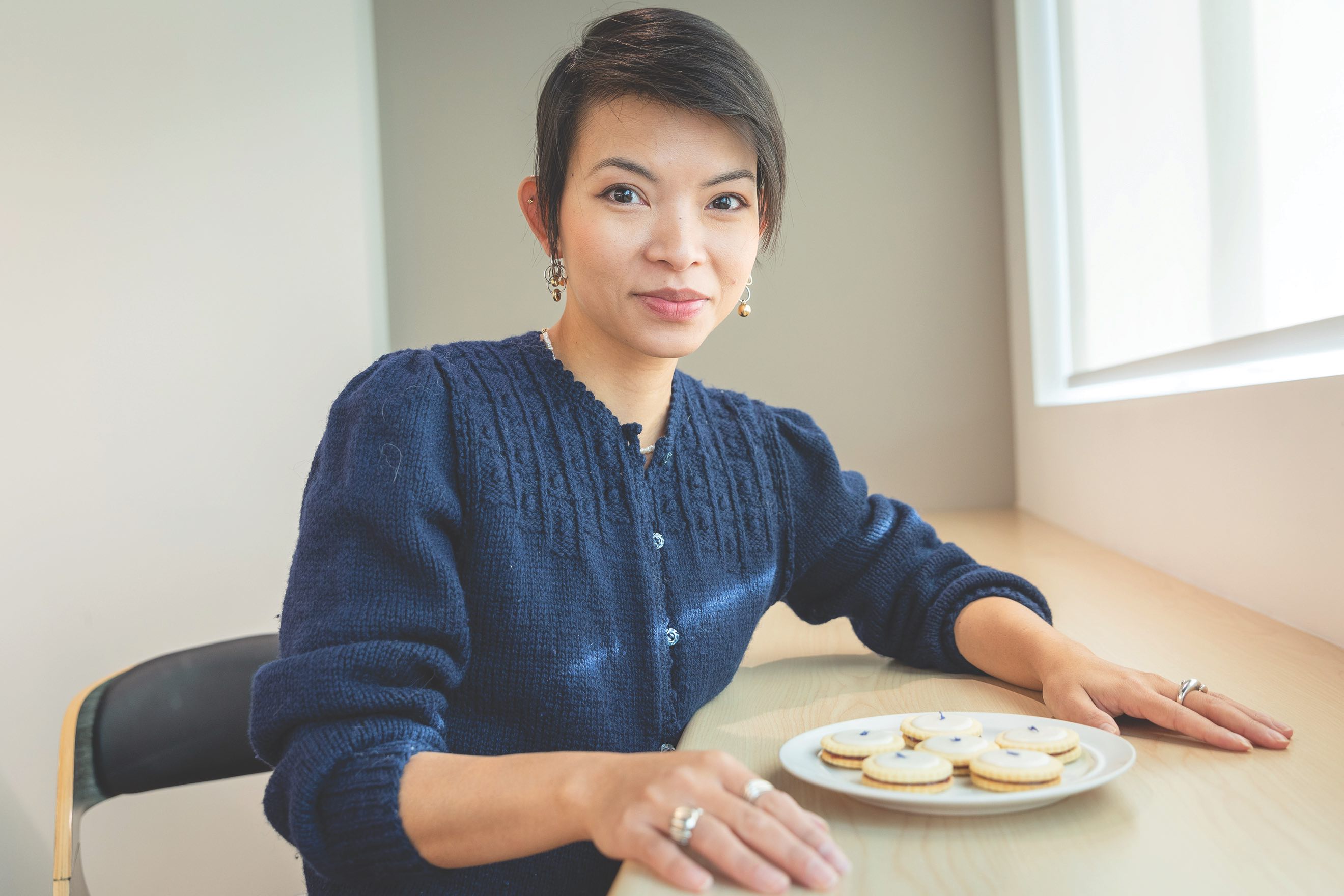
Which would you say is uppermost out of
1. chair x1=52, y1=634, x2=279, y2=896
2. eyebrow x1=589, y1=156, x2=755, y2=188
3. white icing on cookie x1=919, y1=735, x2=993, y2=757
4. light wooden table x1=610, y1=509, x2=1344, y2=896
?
eyebrow x1=589, y1=156, x2=755, y2=188

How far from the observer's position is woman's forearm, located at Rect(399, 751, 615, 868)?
0.61m

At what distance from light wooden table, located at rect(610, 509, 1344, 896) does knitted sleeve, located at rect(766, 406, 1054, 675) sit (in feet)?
0.17

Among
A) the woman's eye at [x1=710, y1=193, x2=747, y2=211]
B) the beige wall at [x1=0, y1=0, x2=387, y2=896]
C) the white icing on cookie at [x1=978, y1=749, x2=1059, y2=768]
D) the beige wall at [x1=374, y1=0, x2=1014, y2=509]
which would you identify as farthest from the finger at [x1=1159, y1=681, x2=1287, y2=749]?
the beige wall at [x1=374, y1=0, x2=1014, y2=509]

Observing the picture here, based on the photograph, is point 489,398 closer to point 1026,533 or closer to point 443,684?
point 443,684

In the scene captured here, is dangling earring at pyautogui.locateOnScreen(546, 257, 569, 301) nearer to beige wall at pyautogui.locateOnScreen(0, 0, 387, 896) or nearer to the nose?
the nose

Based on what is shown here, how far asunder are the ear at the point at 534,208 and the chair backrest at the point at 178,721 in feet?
2.37

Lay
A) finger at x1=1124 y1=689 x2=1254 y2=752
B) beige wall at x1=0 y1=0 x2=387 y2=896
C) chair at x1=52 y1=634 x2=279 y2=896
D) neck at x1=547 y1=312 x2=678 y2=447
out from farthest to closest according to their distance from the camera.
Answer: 1. beige wall at x1=0 y1=0 x2=387 y2=896
2. chair at x1=52 y1=634 x2=279 y2=896
3. neck at x1=547 y1=312 x2=678 y2=447
4. finger at x1=1124 y1=689 x2=1254 y2=752

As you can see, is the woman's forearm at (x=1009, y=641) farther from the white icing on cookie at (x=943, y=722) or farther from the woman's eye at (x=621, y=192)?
the woman's eye at (x=621, y=192)

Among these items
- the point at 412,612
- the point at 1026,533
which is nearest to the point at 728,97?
the point at 412,612

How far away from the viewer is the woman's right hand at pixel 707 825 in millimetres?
514

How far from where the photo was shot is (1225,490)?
4.42ft

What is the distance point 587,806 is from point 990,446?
240 cm

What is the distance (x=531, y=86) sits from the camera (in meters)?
2.91

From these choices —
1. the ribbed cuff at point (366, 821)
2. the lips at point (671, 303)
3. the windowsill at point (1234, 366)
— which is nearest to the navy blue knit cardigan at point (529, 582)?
the ribbed cuff at point (366, 821)
